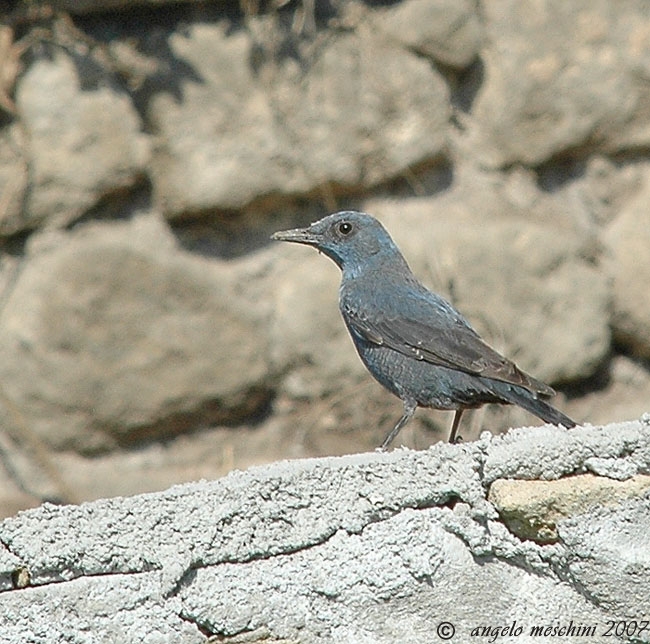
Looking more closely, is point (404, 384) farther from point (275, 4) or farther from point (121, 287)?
point (275, 4)

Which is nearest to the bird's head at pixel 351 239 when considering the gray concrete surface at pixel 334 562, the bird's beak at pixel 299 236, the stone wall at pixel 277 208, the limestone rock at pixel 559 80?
the bird's beak at pixel 299 236

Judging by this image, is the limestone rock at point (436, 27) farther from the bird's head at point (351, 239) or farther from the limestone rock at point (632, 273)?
the limestone rock at point (632, 273)

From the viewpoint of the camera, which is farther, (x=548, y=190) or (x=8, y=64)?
(x=548, y=190)

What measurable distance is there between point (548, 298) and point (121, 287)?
56.3 inches

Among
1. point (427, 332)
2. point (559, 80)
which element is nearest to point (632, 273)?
point (559, 80)

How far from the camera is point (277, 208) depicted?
183 inches

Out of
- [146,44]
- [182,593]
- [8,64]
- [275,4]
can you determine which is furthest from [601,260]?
[182,593]

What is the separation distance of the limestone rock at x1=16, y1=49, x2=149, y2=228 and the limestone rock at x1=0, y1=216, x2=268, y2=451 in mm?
122

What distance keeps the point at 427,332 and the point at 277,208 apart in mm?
800

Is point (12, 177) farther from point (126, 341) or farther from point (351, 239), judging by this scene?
point (351, 239)

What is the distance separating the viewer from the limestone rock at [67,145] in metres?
4.47

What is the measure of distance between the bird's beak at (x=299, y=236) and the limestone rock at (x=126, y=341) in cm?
32

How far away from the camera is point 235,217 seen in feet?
15.1

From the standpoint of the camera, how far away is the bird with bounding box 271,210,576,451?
3885 mm
